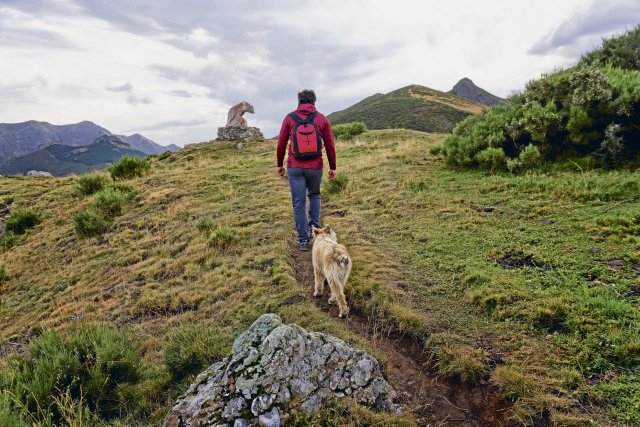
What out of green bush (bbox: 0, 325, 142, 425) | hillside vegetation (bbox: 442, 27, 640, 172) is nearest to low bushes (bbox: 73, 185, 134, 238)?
green bush (bbox: 0, 325, 142, 425)

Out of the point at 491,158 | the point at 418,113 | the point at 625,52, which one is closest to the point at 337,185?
the point at 491,158

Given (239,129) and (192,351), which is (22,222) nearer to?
(192,351)

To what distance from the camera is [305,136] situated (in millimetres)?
6438

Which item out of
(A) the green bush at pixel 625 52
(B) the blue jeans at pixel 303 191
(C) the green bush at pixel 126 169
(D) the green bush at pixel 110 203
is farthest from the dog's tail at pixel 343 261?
(C) the green bush at pixel 126 169

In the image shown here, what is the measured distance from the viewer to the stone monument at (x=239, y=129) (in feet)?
89.0

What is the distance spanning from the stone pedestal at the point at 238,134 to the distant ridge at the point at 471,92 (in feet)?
390

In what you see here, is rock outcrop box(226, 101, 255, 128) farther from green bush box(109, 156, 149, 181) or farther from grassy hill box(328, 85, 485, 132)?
grassy hill box(328, 85, 485, 132)

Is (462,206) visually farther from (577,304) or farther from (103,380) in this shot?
(103,380)

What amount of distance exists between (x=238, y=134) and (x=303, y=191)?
71.8 feet

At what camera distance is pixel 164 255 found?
856 centimetres

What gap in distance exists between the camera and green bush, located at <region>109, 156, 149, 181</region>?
18.0m

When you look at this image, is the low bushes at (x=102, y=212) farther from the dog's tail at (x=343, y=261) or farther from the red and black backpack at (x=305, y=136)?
the dog's tail at (x=343, y=261)

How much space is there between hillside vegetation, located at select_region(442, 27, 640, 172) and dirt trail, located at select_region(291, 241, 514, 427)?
711 centimetres

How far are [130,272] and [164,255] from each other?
84 centimetres
